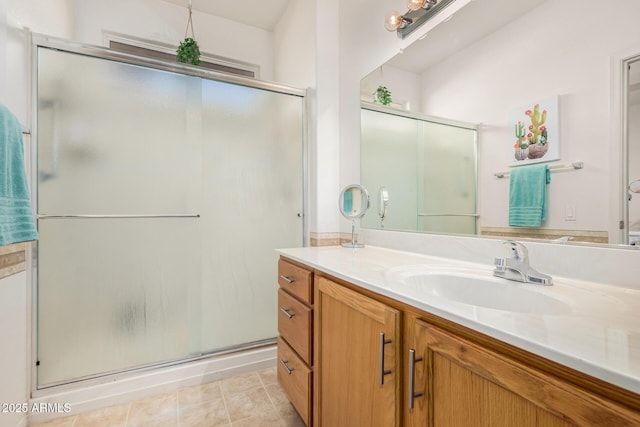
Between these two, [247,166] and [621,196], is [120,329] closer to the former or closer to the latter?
[247,166]

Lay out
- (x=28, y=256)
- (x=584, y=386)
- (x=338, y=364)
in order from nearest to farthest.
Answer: (x=584, y=386)
(x=338, y=364)
(x=28, y=256)

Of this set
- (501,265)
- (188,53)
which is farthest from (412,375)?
(188,53)

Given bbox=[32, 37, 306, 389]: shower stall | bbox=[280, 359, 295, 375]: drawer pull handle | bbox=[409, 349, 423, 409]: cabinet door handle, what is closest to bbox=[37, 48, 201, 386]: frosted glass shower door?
bbox=[32, 37, 306, 389]: shower stall

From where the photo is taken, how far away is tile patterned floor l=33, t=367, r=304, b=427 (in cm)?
141

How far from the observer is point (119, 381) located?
1.57 meters

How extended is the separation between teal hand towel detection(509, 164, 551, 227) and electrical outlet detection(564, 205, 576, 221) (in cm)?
6

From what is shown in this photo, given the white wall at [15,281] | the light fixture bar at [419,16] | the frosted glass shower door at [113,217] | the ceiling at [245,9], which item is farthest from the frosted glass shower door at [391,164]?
the white wall at [15,281]

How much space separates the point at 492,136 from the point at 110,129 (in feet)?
6.30

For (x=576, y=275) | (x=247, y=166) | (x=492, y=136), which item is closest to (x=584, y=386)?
(x=576, y=275)

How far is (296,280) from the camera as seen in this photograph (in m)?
1.31

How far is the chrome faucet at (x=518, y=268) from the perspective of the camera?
2.82ft

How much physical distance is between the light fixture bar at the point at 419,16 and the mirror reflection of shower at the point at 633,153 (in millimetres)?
844

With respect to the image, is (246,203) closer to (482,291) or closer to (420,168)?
(420,168)

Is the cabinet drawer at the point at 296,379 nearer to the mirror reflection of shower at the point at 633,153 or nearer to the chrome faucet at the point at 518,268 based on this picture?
the chrome faucet at the point at 518,268
